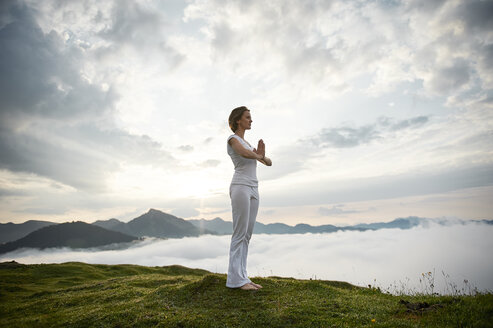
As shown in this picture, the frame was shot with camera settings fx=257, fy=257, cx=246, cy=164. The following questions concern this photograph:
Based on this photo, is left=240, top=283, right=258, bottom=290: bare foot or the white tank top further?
left=240, top=283, right=258, bottom=290: bare foot

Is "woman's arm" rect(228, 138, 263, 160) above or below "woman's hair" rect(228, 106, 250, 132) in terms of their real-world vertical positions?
below

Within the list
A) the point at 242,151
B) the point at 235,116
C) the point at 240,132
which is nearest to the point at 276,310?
the point at 242,151

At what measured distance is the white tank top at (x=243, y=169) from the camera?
7017mm

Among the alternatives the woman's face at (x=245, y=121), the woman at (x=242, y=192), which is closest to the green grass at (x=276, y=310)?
the woman at (x=242, y=192)

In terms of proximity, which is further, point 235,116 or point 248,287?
point 235,116

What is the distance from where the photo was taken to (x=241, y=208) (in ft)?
22.4

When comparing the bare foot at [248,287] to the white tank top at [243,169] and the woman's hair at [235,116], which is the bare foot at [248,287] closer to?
the white tank top at [243,169]

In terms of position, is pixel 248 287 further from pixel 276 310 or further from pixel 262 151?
pixel 262 151

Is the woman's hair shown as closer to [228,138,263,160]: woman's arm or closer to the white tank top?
the white tank top

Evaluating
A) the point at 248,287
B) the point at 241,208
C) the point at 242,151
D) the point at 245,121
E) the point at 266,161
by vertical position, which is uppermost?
the point at 245,121

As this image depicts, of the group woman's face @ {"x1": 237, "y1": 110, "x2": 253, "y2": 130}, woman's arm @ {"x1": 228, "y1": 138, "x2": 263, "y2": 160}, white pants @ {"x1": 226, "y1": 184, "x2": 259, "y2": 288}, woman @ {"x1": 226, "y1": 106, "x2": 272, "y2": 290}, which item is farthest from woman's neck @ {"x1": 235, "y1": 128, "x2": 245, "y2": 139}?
white pants @ {"x1": 226, "y1": 184, "x2": 259, "y2": 288}

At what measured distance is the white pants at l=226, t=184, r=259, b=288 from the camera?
22.4ft

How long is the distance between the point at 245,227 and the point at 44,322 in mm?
7063

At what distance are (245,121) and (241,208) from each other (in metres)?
2.49
